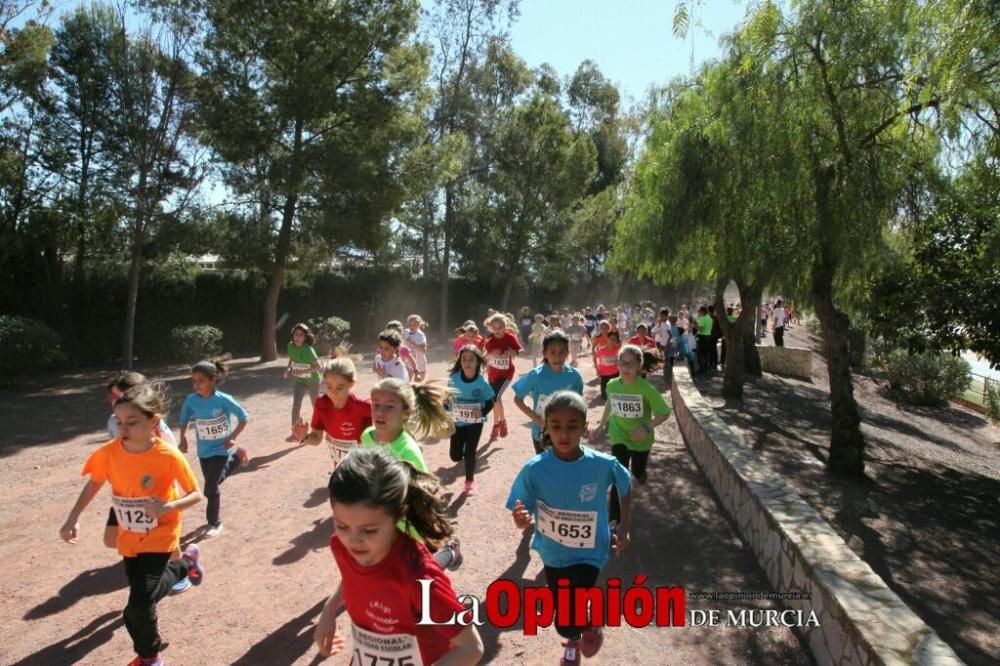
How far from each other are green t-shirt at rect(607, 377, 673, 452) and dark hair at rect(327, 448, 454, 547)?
3.63 meters

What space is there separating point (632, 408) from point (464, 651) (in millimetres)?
4036

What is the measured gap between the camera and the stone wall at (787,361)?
19.8 metres

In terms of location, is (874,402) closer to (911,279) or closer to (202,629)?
(911,279)

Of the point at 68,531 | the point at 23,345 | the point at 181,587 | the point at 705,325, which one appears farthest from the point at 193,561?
the point at 705,325

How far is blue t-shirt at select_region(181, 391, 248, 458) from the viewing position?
5582mm

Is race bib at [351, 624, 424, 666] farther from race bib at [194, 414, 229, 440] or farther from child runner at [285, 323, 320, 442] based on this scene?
child runner at [285, 323, 320, 442]

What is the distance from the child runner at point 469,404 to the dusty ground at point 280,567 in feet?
1.61

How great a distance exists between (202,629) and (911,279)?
31.7 feet

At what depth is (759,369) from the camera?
18.2 m

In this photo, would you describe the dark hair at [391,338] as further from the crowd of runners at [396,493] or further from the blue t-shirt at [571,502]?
the blue t-shirt at [571,502]

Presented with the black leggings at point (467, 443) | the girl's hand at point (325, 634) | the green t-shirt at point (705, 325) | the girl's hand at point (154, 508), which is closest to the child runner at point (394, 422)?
the girl's hand at point (325, 634)

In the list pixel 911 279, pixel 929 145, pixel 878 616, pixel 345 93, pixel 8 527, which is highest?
pixel 345 93

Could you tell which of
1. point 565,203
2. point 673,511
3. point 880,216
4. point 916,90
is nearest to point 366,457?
point 673,511

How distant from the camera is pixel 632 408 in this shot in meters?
5.98
